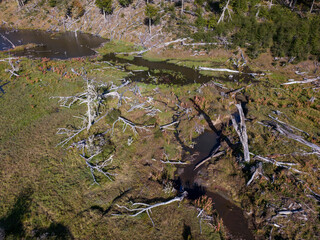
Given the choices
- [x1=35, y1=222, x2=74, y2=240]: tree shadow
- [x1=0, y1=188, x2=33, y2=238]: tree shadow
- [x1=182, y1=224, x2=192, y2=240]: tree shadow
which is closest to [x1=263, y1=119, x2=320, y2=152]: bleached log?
[x1=182, y1=224, x2=192, y2=240]: tree shadow

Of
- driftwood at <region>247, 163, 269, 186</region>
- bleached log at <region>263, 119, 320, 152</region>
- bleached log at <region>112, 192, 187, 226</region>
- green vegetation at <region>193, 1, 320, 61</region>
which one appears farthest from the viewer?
green vegetation at <region>193, 1, 320, 61</region>

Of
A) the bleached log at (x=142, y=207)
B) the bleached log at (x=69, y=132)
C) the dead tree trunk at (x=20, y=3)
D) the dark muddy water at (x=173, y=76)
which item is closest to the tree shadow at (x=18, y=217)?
the bleached log at (x=69, y=132)

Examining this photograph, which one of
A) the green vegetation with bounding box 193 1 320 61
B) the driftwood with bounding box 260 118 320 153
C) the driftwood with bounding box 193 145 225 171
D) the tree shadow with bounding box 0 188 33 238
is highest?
the green vegetation with bounding box 193 1 320 61

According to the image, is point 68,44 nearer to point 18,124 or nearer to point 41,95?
point 41,95

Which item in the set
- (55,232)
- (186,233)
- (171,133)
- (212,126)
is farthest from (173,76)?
(55,232)

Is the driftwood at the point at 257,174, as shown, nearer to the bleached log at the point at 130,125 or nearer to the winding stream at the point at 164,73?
the winding stream at the point at 164,73

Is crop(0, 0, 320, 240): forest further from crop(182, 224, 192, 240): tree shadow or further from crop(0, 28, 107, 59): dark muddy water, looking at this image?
crop(0, 28, 107, 59): dark muddy water

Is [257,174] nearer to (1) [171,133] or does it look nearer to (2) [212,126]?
(2) [212,126]
